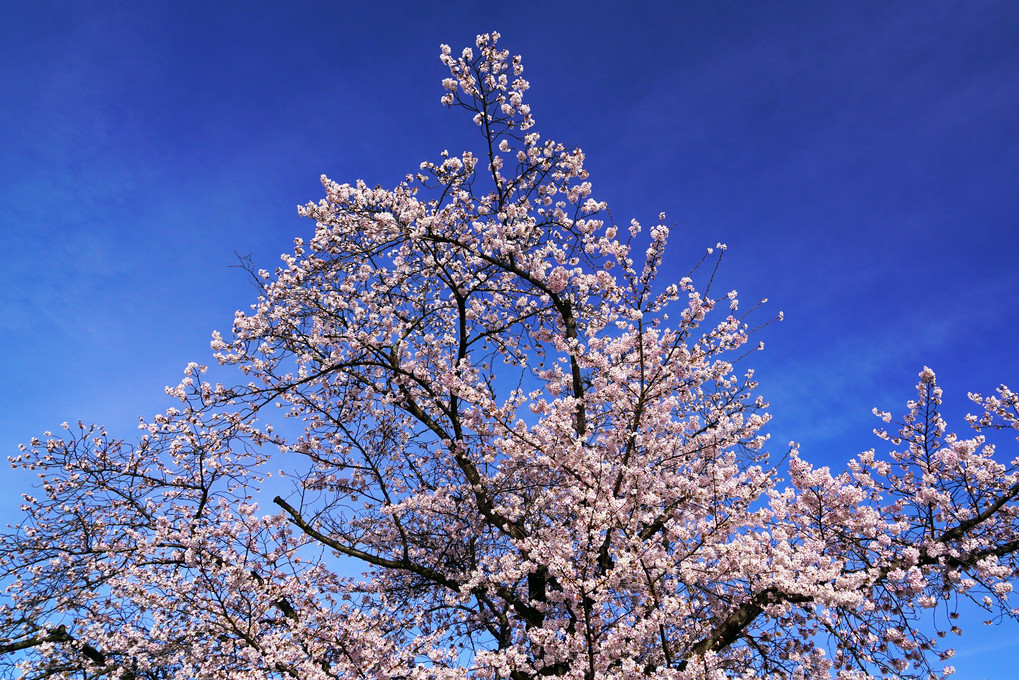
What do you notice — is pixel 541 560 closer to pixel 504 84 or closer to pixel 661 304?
pixel 661 304

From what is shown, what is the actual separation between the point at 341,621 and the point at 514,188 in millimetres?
8346

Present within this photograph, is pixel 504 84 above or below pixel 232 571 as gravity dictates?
above

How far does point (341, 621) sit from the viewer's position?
9.21 m

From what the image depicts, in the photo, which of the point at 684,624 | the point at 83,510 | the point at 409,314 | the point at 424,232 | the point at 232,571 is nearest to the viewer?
the point at 684,624

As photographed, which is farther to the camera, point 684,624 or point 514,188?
point 514,188

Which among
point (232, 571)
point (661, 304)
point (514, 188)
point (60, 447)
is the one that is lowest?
point (232, 571)

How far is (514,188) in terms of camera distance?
→ 11.1 meters

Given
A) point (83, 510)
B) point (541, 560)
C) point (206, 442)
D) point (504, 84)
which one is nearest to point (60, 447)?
point (83, 510)

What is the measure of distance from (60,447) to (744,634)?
12.0 m

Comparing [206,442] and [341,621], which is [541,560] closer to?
[341,621]

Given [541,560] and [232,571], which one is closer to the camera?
[541,560]

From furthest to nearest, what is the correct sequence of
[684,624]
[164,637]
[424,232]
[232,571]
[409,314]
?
[409,314]
[424,232]
[164,637]
[232,571]
[684,624]

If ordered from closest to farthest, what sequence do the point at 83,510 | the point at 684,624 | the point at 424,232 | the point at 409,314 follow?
the point at 684,624
the point at 424,232
the point at 83,510
the point at 409,314

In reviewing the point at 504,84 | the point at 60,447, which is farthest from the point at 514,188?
the point at 60,447
